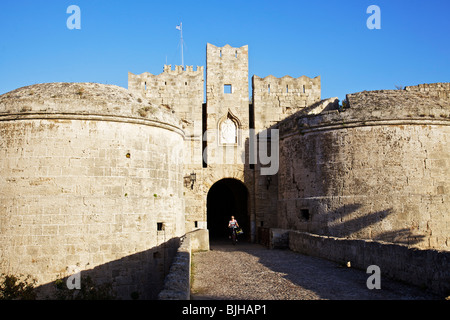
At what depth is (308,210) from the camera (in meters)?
14.7

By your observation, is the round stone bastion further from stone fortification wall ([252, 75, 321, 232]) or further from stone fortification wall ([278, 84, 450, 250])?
stone fortification wall ([252, 75, 321, 232])

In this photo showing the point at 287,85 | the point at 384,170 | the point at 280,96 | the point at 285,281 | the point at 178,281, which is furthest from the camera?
the point at 287,85

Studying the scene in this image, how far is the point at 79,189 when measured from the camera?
11.1 metres

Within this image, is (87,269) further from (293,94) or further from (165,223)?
(293,94)

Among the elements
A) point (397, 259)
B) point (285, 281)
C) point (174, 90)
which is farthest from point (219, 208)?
point (397, 259)

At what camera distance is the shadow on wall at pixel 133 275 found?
11023mm

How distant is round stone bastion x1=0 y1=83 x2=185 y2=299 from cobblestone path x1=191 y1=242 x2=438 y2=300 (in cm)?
209

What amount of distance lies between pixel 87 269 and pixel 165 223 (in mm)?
2805

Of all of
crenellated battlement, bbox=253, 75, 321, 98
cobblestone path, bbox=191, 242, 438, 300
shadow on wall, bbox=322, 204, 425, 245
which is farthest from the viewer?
crenellated battlement, bbox=253, 75, 321, 98

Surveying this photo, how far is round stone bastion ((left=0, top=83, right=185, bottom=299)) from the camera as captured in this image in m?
10.8

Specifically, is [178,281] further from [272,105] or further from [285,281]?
[272,105]

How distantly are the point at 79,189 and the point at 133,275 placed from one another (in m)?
2.95

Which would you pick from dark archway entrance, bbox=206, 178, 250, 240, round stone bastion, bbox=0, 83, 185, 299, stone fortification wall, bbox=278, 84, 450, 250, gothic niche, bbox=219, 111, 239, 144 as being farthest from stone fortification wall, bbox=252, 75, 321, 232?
round stone bastion, bbox=0, 83, 185, 299

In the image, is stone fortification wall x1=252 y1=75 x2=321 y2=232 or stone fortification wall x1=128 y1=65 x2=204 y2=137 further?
stone fortification wall x1=128 y1=65 x2=204 y2=137
